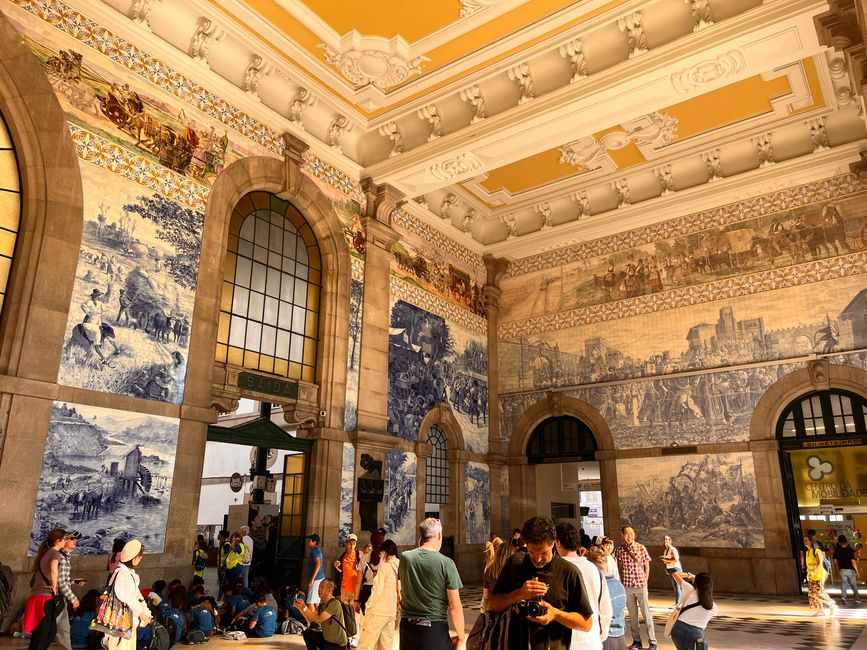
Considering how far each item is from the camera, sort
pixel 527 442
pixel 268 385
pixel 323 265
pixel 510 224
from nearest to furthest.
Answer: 1. pixel 268 385
2. pixel 323 265
3. pixel 527 442
4. pixel 510 224

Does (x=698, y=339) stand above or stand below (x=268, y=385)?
above

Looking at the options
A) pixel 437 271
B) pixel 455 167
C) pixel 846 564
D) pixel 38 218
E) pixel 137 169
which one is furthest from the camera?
pixel 437 271

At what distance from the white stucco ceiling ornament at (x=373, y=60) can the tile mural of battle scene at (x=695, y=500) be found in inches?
400

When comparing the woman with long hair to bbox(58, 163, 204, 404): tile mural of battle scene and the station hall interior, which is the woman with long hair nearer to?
the station hall interior

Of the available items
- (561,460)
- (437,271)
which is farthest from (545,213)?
(561,460)

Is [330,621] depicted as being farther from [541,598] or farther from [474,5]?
[474,5]

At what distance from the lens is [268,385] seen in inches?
460

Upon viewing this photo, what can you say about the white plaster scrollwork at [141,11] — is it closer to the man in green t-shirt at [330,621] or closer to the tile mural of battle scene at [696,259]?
the man in green t-shirt at [330,621]

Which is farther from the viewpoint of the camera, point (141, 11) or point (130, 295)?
point (141, 11)

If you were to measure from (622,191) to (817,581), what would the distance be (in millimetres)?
9541

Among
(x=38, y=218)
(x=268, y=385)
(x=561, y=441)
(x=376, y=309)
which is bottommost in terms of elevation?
(x=561, y=441)

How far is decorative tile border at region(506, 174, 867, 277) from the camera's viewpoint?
14.6 m

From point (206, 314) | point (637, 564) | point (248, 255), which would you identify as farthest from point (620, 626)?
point (248, 255)

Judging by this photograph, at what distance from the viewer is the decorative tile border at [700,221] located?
47.8ft
